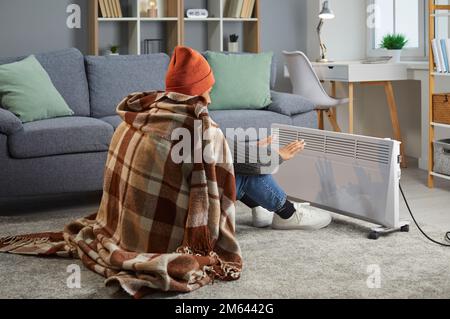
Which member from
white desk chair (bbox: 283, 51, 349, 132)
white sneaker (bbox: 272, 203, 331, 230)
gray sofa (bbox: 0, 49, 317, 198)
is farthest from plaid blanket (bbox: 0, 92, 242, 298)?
white desk chair (bbox: 283, 51, 349, 132)

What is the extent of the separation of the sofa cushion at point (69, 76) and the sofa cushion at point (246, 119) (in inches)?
32.1

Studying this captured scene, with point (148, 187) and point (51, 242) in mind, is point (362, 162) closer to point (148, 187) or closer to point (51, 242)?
point (148, 187)

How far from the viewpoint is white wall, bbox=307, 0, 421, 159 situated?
19.0 ft

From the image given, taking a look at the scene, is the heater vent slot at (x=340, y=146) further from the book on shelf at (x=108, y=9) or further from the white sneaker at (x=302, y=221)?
the book on shelf at (x=108, y=9)

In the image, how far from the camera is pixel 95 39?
223 inches

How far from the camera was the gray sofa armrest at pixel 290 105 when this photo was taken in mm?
4887

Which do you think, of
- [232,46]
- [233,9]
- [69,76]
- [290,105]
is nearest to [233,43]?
[232,46]

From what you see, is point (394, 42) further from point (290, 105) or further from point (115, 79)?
point (115, 79)

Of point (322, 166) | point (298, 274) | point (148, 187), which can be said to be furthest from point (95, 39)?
point (298, 274)

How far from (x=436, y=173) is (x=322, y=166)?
1134mm

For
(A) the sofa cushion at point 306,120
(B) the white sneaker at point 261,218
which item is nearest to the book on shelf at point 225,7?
(A) the sofa cushion at point 306,120

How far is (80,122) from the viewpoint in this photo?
429 cm

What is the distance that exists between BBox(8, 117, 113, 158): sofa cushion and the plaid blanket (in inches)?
39.9

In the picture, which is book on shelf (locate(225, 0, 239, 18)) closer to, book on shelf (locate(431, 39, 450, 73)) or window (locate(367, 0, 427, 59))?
window (locate(367, 0, 427, 59))
